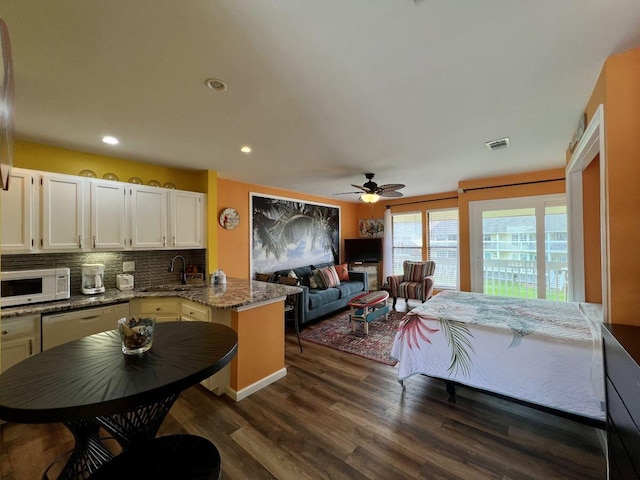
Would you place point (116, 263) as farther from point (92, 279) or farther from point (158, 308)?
point (158, 308)

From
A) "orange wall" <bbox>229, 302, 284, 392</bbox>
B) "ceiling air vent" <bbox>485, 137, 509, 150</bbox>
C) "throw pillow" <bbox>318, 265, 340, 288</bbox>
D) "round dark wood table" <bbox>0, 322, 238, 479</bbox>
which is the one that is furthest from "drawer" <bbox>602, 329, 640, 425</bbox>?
"throw pillow" <bbox>318, 265, 340, 288</bbox>

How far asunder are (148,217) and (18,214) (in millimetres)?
1032

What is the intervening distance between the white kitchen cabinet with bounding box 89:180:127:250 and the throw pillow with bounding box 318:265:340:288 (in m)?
3.22

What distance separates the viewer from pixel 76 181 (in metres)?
2.61

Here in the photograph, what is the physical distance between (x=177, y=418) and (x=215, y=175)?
297cm

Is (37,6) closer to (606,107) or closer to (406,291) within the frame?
(606,107)

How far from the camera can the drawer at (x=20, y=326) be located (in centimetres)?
204

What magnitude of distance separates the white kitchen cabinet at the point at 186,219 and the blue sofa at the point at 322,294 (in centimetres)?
162

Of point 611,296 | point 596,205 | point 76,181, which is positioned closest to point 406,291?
point 596,205

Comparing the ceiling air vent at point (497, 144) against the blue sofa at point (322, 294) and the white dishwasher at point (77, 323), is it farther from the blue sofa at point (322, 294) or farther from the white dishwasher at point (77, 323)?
the white dishwasher at point (77, 323)

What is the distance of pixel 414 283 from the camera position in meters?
5.14

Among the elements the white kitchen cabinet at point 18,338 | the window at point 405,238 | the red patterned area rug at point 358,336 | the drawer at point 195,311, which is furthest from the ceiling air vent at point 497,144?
the white kitchen cabinet at point 18,338

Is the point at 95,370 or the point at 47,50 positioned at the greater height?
the point at 47,50

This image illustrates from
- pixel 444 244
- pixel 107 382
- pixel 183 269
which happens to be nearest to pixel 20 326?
pixel 183 269
